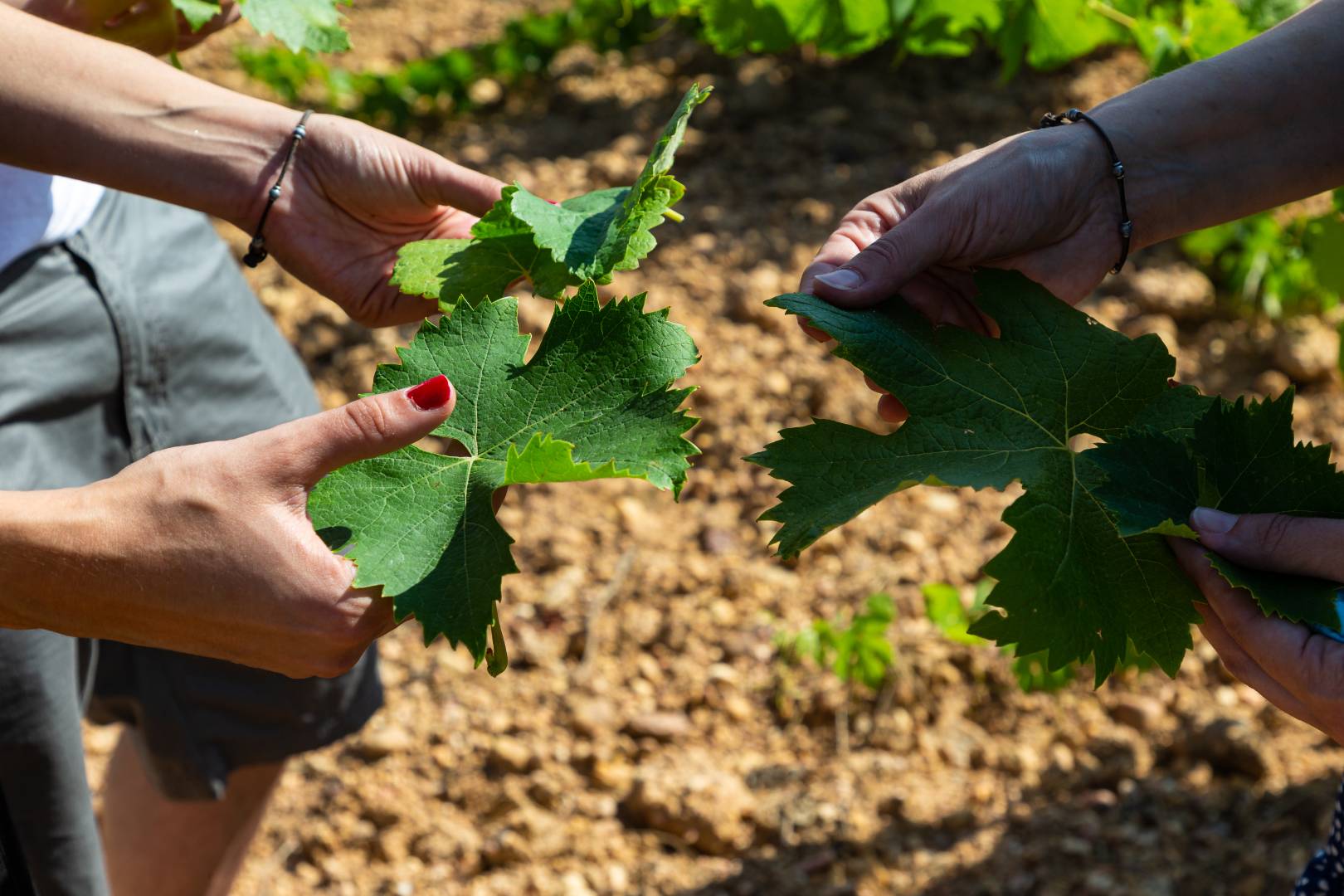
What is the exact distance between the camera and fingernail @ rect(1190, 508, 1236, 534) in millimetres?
1315

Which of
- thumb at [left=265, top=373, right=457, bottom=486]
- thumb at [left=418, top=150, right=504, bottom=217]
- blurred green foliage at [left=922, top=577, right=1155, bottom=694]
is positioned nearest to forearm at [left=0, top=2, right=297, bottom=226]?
thumb at [left=418, top=150, right=504, bottom=217]

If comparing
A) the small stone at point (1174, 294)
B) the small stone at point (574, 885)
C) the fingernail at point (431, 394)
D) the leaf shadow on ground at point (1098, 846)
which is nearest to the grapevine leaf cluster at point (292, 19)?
the fingernail at point (431, 394)

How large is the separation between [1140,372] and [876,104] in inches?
124

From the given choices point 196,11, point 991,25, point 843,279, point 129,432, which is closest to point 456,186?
point 196,11

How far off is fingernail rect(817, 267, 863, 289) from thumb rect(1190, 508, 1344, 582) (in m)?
0.47

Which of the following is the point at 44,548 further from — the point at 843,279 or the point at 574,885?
the point at 574,885

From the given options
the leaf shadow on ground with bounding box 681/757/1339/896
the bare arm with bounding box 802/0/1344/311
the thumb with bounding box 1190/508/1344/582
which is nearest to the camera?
the thumb with bounding box 1190/508/1344/582

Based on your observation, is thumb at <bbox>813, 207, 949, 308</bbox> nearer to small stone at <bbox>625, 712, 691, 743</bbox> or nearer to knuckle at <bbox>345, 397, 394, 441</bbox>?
knuckle at <bbox>345, 397, 394, 441</bbox>

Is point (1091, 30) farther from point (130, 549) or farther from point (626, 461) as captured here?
point (130, 549)

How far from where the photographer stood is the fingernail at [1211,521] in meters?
1.32

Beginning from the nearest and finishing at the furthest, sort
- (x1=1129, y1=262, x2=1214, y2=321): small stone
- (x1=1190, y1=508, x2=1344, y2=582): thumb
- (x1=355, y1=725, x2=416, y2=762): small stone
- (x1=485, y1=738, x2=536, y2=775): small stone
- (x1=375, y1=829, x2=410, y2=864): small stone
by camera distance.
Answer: (x1=1190, y1=508, x2=1344, y2=582): thumb < (x1=375, y1=829, x2=410, y2=864): small stone < (x1=485, y1=738, x2=536, y2=775): small stone < (x1=355, y1=725, x2=416, y2=762): small stone < (x1=1129, y1=262, x2=1214, y2=321): small stone

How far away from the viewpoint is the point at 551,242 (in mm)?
1501

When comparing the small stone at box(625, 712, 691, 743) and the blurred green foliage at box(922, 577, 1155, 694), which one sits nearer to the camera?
the blurred green foliage at box(922, 577, 1155, 694)

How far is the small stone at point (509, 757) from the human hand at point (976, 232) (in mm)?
1446
